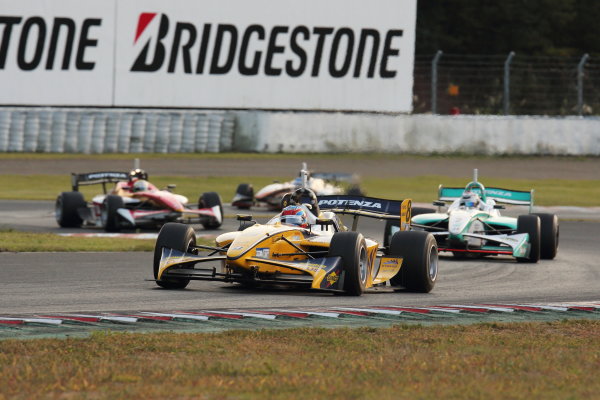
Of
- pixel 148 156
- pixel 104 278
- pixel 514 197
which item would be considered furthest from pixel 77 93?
pixel 104 278

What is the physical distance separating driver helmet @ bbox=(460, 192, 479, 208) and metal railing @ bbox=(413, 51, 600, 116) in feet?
61.1

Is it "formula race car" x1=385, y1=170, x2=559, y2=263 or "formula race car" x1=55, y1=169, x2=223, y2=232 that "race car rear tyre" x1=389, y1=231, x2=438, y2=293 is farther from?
"formula race car" x1=55, y1=169, x2=223, y2=232

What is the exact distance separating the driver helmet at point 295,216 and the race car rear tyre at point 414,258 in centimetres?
101

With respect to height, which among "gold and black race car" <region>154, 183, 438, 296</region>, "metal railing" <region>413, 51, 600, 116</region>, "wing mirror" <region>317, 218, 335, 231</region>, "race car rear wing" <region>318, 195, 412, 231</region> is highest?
"metal railing" <region>413, 51, 600, 116</region>

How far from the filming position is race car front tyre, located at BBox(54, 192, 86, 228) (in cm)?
2331

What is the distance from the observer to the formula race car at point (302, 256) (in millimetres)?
12680

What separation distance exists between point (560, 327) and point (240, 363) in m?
3.44

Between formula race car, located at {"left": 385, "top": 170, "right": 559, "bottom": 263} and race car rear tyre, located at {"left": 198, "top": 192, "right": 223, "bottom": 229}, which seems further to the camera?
race car rear tyre, located at {"left": 198, "top": 192, "right": 223, "bottom": 229}

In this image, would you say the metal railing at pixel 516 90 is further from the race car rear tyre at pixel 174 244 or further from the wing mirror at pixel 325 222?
the race car rear tyre at pixel 174 244

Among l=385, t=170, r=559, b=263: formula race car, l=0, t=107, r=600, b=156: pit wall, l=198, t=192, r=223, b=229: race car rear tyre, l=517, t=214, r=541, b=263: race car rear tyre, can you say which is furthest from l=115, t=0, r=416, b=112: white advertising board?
l=517, t=214, r=541, b=263: race car rear tyre

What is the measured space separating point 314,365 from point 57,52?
3191cm

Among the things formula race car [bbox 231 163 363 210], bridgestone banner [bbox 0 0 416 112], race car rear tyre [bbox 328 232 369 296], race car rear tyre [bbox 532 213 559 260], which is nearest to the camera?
race car rear tyre [bbox 328 232 369 296]

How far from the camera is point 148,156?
1464 inches

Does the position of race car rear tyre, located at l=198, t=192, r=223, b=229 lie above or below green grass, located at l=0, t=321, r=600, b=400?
above
